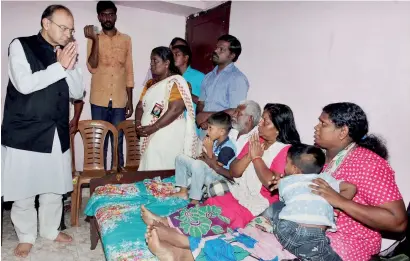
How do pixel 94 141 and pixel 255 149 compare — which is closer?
pixel 255 149

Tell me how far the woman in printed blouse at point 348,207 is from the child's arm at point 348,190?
2.0 inches

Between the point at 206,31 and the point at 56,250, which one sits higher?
the point at 206,31

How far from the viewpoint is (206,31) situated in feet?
15.1

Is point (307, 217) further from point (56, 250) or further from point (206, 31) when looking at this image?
point (206, 31)

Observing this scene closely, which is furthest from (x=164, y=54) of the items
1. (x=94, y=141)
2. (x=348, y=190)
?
(x=348, y=190)

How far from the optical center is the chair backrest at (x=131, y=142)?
416cm

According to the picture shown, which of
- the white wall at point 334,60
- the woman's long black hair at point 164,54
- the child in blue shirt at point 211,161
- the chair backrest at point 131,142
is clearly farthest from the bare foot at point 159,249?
the chair backrest at point 131,142

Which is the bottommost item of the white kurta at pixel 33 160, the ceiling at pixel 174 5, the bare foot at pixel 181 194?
the bare foot at pixel 181 194

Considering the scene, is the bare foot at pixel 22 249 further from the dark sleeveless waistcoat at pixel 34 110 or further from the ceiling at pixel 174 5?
the ceiling at pixel 174 5

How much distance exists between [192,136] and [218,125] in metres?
0.71

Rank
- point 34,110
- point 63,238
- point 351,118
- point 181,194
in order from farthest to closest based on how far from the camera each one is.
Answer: point 63,238 < point 181,194 < point 34,110 < point 351,118

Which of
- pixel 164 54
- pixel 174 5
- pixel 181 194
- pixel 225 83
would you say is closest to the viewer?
pixel 181 194

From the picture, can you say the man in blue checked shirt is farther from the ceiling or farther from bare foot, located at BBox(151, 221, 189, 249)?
bare foot, located at BBox(151, 221, 189, 249)

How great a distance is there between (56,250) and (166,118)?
1.46 meters
